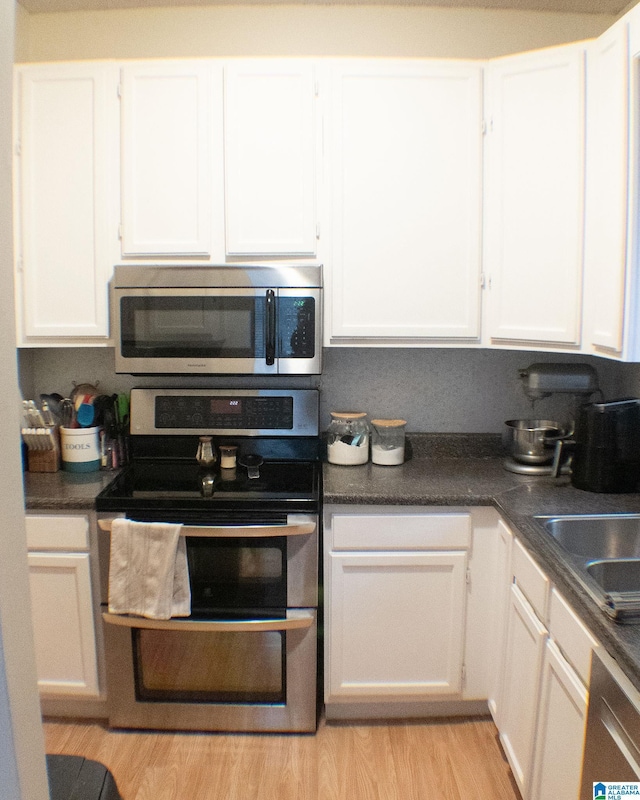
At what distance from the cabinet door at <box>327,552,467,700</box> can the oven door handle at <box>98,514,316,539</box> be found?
194mm

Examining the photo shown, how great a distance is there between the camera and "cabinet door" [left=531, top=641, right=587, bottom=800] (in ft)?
4.47

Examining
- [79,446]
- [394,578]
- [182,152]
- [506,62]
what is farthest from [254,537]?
[506,62]

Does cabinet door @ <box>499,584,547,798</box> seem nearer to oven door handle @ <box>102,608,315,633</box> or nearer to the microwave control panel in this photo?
oven door handle @ <box>102,608,315,633</box>

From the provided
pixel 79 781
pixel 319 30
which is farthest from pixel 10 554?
pixel 319 30

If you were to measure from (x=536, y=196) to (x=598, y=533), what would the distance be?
1094 millimetres

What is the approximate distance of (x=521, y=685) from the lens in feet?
5.82

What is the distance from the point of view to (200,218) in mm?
2207

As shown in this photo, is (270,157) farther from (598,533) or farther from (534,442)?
(598,533)

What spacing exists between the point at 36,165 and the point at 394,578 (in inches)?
74.5

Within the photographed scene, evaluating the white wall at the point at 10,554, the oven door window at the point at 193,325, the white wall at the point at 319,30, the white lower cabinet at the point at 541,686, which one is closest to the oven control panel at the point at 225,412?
the oven door window at the point at 193,325

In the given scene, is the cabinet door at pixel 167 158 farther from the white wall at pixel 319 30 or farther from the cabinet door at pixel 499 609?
the cabinet door at pixel 499 609

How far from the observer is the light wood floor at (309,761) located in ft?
6.30

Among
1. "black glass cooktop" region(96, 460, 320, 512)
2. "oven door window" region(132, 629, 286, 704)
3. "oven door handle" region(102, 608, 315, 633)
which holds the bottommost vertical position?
"oven door window" region(132, 629, 286, 704)

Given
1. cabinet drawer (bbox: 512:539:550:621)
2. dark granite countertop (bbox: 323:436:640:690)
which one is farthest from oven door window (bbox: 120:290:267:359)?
cabinet drawer (bbox: 512:539:550:621)
